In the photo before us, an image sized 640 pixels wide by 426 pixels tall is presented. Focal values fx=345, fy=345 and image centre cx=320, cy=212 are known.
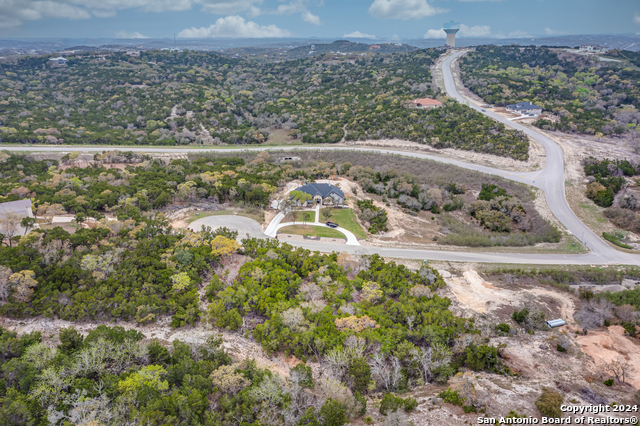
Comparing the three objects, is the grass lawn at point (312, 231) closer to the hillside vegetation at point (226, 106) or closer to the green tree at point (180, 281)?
the green tree at point (180, 281)

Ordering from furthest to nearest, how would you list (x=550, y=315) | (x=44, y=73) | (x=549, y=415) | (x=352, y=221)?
(x=44, y=73)
(x=352, y=221)
(x=550, y=315)
(x=549, y=415)

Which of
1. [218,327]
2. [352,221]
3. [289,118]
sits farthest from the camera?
[289,118]

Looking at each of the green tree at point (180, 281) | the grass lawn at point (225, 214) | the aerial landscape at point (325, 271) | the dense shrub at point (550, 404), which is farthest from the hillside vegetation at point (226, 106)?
the dense shrub at point (550, 404)

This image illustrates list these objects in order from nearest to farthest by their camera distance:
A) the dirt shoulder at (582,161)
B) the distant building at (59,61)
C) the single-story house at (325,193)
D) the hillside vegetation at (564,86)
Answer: the dirt shoulder at (582,161)
the single-story house at (325,193)
the hillside vegetation at (564,86)
the distant building at (59,61)

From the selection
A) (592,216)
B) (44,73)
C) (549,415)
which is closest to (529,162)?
(592,216)

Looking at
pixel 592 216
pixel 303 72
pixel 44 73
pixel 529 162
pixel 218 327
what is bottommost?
pixel 218 327

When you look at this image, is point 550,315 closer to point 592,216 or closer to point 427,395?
point 427,395
